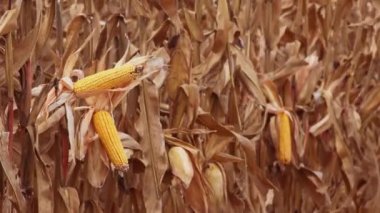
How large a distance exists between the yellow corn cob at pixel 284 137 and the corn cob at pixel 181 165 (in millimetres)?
574

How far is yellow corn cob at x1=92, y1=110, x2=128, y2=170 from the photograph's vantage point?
74.0 inches

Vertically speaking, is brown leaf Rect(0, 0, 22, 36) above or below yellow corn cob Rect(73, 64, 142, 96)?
above

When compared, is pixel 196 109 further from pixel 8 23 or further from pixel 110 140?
pixel 8 23

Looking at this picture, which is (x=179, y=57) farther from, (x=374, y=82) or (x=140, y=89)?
(x=374, y=82)

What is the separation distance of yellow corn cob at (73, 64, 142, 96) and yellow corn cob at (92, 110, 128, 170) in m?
0.07

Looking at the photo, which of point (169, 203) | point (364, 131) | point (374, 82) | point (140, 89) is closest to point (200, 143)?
point (169, 203)

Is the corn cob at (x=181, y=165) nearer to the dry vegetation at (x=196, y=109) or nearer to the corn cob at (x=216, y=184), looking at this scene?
the dry vegetation at (x=196, y=109)

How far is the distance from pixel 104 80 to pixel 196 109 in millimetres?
490

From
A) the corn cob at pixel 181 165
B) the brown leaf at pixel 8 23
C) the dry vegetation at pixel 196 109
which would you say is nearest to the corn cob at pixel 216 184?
the dry vegetation at pixel 196 109

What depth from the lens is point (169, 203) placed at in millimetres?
2316

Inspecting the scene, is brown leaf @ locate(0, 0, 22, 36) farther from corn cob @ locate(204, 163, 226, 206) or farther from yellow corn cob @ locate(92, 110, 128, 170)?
corn cob @ locate(204, 163, 226, 206)

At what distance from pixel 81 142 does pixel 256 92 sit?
31.5 inches

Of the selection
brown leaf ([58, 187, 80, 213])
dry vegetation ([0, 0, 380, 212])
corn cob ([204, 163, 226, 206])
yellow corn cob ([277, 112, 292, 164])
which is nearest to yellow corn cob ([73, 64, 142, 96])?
dry vegetation ([0, 0, 380, 212])

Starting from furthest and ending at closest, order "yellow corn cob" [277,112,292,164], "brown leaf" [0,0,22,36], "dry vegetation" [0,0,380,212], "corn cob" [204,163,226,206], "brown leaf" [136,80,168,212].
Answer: "yellow corn cob" [277,112,292,164] → "corn cob" [204,163,226,206] → "brown leaf" [136,80,168,212] → "dry vegetation" [0,0,380,212] → "brown leaf" [0,0,22,36]
